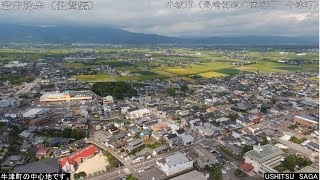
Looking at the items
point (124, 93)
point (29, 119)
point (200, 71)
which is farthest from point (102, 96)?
point (200, 71)

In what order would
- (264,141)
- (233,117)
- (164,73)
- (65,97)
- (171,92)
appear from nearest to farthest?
(264,141) → (233,117) → (65,97) → (171,92) → (164,73)

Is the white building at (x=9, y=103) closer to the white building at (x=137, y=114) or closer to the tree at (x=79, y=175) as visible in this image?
the white building at (x=137, y=114)

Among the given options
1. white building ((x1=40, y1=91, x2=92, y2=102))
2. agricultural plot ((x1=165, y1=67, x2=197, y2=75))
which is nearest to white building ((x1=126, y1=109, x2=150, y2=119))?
white building ((x1=40, y1=91, x2=92, y2=102))

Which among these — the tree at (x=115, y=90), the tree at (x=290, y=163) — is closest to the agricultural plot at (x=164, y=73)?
the tree at (x=115, y=90)

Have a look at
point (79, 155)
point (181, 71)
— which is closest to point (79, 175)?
point (79, 155)

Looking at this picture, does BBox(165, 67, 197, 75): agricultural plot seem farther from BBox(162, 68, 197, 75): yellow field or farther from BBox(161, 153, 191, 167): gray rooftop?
BBox(161, 153, 191, 167): gray rooftop

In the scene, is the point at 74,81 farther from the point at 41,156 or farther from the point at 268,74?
the point at 268,74

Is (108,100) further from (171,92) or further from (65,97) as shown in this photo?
(171,92)
